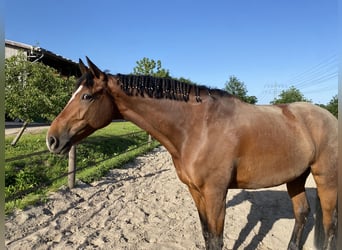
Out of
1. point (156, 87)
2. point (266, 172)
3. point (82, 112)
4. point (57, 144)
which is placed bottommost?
point (266, 172)

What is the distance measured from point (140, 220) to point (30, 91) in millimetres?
5010

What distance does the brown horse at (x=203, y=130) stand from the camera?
236 centimetres

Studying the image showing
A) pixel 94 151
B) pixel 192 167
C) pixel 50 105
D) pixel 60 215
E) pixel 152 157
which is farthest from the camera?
pixel 152 157

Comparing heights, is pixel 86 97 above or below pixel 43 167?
above

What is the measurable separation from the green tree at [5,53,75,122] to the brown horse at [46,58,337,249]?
5.48 m

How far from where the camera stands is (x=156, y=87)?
2523 millimetres

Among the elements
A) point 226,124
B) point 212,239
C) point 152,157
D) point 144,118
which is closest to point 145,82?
point 144,118

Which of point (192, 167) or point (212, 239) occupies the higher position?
point (192, 167)

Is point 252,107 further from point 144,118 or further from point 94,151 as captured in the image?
point 94,151

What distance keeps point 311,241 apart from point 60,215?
3.57m

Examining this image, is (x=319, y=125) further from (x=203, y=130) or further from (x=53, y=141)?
(x=53, y=141)

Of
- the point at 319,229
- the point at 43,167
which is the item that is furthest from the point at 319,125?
the point at 43,167

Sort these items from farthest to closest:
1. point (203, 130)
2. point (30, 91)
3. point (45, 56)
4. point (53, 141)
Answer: point (45, 56) → point (30, 91) → point (203, 130) → point (53, 141)

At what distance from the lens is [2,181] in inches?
40.2
